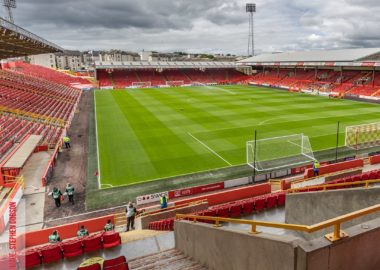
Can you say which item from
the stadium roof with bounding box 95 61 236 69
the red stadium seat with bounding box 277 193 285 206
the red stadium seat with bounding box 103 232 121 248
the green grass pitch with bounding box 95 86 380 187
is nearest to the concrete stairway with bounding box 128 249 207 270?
the red stadium seat with bounding box 103 232 121 248

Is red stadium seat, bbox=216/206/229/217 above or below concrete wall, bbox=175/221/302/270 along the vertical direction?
below

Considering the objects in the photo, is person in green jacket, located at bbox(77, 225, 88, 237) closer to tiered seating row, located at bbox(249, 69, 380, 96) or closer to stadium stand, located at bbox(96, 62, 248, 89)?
tiered seating row, located at bbox(249, 69, 380, 96)

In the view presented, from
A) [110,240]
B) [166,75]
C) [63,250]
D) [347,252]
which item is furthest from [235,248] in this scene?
[166,75]

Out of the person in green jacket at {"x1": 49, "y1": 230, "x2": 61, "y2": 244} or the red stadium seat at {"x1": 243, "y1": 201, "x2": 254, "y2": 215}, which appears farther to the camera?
the red stadium seat at {"x1": 243, "y1": 201, "x2": 254, "y2": 215}

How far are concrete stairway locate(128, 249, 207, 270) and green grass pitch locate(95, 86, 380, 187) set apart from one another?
441 inches

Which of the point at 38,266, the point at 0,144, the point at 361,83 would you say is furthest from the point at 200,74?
the point at 38,266

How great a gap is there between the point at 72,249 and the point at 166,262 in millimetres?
3674

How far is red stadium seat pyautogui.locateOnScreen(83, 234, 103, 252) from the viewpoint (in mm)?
10297

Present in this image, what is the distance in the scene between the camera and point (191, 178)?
797 inches

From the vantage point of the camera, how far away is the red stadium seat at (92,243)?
10297 millimetres

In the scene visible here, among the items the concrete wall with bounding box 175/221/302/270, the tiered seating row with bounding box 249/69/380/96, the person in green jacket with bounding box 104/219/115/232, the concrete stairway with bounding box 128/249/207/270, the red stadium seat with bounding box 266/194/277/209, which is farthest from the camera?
the tiered seating row with bounding box 249/69/380/96

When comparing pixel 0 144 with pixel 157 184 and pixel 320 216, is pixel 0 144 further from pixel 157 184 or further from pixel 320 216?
pixel 320 216

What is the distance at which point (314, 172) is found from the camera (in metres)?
19.3

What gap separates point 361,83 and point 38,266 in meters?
59.2
